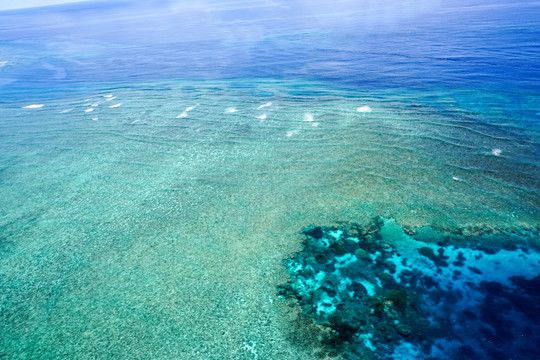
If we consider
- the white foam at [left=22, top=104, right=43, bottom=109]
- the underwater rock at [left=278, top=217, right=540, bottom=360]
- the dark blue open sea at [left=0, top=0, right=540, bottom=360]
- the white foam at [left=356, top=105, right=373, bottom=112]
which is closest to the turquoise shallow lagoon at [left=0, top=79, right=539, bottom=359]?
the dark blue open sea at [left=0, top=0, right=540, bottom=360]

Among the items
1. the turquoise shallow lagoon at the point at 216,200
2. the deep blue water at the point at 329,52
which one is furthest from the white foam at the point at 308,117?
the deep blue water at the point at 329,52

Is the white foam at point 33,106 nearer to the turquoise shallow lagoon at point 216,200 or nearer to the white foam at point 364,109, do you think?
the turquoise shallow lagoon at point 216,200

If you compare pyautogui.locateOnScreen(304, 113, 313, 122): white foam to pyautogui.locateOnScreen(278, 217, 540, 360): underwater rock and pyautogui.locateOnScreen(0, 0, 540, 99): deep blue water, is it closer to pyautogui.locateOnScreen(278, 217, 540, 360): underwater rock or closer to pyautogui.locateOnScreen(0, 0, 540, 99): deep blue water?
pyautogui.locateOnScreen(0, 0, 540, 99): deep blue water

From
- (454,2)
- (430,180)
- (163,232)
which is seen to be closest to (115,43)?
(163,232)

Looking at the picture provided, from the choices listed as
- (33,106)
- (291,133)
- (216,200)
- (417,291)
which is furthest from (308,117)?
(33,106)

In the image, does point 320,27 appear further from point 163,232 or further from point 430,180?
point 163,232

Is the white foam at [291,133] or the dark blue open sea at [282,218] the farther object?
the white foam at [291,133]

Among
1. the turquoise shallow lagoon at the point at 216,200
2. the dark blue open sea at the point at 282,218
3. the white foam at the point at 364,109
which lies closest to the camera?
the dark blue open sea at the point at 282,218
